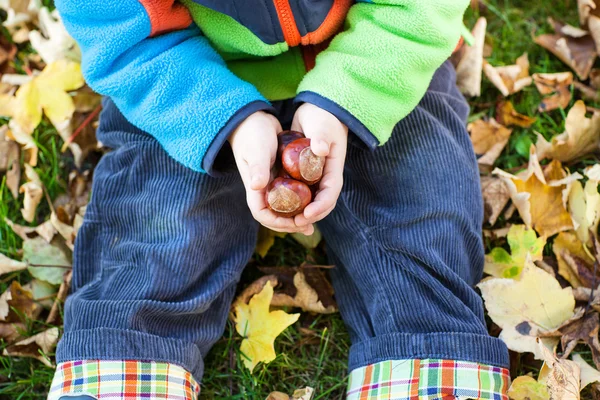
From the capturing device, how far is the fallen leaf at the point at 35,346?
5.06 feet

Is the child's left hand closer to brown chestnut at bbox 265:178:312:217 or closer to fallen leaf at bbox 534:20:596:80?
brown chestnut at bbox 265:178:312:217

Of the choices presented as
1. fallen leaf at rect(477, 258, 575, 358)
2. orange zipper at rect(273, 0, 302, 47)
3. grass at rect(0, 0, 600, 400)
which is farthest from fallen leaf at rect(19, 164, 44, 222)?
fallen leaf at rect(477, 258, 575, 358)

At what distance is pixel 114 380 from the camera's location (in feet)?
4.20

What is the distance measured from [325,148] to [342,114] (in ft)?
0.43

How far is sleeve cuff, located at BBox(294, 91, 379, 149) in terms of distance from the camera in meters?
1.28

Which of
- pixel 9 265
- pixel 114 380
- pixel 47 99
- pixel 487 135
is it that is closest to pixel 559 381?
pixel 487 135

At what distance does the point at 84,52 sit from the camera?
4.56ft

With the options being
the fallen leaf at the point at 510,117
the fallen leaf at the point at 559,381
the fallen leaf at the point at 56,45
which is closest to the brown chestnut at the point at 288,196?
the fallen leaf at the point at 559,381

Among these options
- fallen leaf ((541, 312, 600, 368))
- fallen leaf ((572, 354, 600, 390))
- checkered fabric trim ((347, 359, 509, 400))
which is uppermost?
checkered fabric trim ((347, 359, 509, 400))

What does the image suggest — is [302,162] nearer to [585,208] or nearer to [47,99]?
[585,208]

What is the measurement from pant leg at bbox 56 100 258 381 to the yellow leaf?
64 millimetres

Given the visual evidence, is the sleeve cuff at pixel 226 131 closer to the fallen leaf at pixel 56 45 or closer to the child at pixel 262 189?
the child at pixel 262 189

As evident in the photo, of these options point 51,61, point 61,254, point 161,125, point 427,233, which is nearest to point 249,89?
point 161,125

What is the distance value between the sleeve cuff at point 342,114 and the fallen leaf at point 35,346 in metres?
0.82
